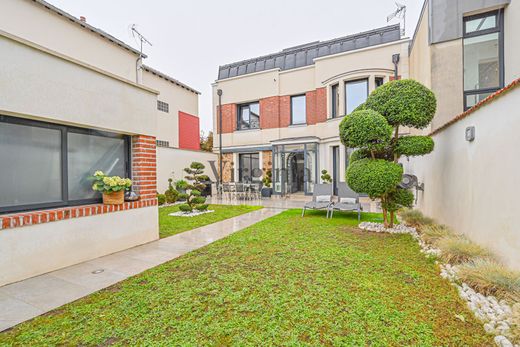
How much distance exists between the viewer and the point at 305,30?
1565 cm

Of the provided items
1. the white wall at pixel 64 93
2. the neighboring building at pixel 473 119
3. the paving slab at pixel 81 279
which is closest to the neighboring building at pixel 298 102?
the neighboring building at pixel 473 119

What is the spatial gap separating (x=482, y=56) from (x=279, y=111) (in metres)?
9.19

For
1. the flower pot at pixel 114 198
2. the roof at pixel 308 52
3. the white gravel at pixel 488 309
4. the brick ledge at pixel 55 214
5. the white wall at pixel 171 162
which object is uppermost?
the roof at pixel 308 52

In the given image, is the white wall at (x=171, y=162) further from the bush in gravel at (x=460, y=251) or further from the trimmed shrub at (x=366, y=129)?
the bush in gravel at (x=460, y=251)

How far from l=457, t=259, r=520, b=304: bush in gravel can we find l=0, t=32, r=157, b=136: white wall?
5.89 meters

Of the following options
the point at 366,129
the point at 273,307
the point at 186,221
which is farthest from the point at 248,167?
the point at 273,307

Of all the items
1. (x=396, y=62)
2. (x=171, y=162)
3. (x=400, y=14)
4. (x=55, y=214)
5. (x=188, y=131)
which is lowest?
(x=55, y=214)

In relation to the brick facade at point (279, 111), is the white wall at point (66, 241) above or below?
below

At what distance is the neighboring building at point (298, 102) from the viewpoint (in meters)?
12.0

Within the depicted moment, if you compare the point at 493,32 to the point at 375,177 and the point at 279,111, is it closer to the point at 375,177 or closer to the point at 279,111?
the point at 375,177

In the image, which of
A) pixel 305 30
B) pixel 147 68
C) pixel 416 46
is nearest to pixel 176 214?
pixel 147 68

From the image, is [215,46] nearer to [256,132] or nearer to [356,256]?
[256,132]

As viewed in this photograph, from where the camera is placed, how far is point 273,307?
2.60m

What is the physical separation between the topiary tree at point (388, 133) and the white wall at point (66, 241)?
4862 mm
